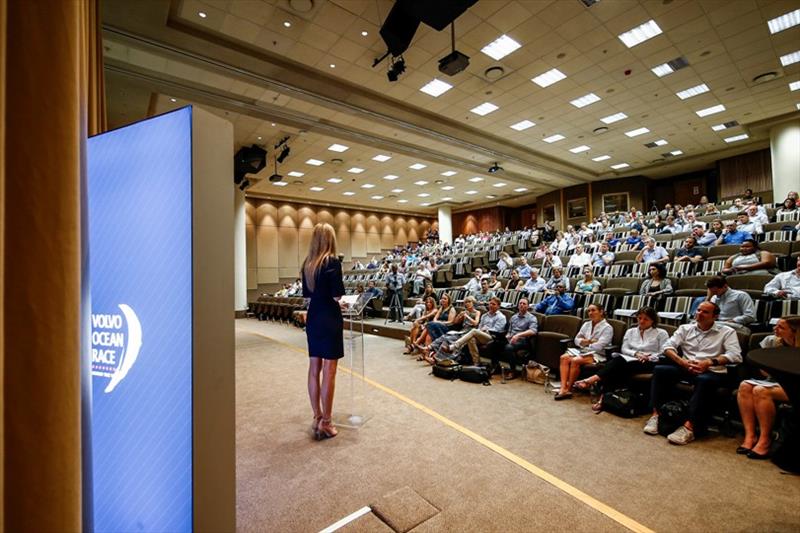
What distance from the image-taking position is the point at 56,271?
1.93 ft

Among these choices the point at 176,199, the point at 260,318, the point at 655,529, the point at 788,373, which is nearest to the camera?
the point at 176,199

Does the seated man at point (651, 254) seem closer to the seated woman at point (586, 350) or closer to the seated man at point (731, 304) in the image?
the seated man at point (731, 304)

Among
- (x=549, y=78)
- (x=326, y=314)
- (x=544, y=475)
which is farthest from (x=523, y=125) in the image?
(x=544, y=475)

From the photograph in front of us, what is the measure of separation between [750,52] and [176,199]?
10.7 metres

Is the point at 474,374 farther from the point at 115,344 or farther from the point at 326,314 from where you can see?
the point at 115,344

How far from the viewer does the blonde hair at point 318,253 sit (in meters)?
2.81

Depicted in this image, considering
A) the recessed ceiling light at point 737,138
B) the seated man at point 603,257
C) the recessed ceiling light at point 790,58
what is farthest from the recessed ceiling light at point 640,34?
the recessed ceiling light at point 737,138

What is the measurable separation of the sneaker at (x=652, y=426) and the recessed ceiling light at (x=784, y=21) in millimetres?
7740

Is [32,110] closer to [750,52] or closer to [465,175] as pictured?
[750,52]

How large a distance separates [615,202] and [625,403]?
1588 cm

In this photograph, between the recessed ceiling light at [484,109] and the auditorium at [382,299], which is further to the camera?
the recessed ceiling light at [484,109]

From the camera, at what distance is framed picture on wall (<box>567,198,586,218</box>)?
1775 centimetres

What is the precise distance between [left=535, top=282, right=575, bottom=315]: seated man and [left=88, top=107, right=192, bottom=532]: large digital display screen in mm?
5501

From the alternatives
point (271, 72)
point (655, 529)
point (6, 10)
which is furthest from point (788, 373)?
point (271, 72)
